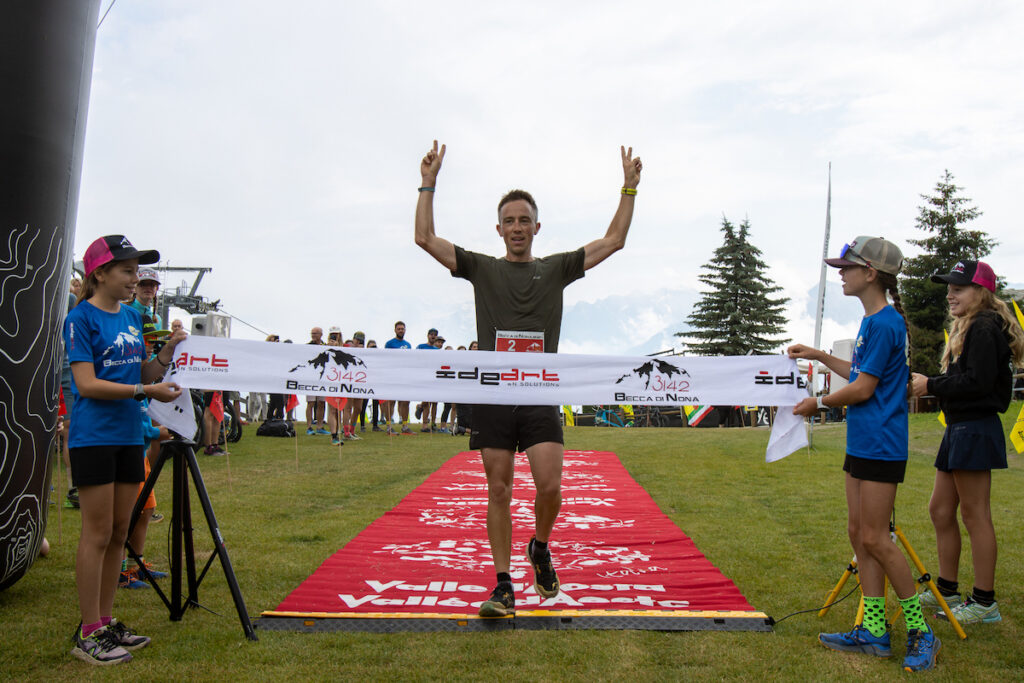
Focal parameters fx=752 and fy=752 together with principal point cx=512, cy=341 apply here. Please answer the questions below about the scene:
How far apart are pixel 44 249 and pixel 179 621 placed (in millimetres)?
2313

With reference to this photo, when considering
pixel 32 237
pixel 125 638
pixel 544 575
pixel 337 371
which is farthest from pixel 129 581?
pixel 544 575

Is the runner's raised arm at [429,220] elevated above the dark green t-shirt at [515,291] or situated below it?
above

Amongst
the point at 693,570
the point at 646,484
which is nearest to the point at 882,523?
the point at 693,570

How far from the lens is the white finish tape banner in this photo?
438cm

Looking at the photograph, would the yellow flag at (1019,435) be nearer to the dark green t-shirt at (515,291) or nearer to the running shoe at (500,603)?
the dark green t-shirt at (515,291)

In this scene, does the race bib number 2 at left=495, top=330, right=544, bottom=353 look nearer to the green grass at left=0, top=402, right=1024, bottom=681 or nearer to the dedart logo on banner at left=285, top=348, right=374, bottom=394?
the dedart logo on banner at left=285, top=348, right=374, bottom=394

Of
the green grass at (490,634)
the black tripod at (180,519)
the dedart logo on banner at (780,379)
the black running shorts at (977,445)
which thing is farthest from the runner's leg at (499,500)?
the black running shorts at (977,445)

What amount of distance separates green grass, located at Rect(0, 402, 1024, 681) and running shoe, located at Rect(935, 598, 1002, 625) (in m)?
0.08

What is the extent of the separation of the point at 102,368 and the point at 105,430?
0.31 metres

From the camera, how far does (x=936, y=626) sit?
421cm

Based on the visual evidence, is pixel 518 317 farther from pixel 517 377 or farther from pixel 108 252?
pixel 108 252

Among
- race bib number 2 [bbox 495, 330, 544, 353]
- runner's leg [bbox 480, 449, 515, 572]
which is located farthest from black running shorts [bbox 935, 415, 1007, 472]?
runner's leg [bbox 480, 449, 515, 572]

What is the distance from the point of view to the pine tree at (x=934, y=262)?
35250 millimetres

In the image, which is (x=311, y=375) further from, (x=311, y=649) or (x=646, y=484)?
(x=646, y=484)
